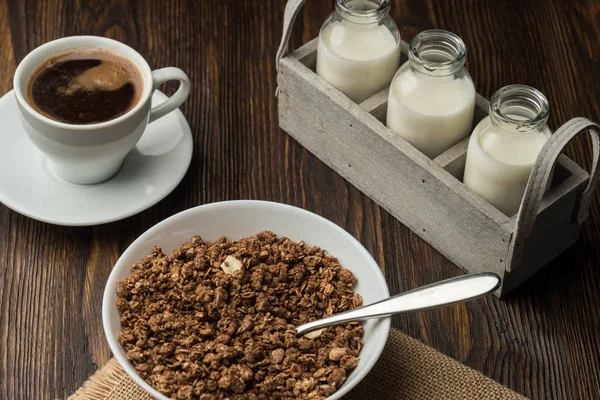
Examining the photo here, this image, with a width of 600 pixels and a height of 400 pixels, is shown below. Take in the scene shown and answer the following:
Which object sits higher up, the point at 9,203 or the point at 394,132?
the point at 394,132

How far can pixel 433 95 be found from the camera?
1.48 metres

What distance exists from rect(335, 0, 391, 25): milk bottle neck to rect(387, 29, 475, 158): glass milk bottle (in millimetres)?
78

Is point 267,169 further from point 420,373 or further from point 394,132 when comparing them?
point 420,373

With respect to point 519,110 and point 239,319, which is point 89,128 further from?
point 519,110

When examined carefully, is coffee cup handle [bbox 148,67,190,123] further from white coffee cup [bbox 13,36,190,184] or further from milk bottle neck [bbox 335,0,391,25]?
milk bottle neck [bbox 335,0,391,25]

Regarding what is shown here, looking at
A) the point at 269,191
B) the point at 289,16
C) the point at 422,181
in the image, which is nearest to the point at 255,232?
the point at 269,191

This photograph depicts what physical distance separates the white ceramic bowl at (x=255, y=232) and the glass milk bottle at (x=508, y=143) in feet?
0.73

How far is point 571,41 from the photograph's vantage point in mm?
1912

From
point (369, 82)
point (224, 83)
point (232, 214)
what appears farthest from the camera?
point (224, 83)

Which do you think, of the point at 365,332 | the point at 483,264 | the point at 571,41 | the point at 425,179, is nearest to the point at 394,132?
the point at 425,179

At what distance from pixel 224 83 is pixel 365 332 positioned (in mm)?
690

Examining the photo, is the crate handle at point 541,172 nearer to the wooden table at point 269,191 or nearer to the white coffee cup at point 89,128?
the wooden table at point 269,191

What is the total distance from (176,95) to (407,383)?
2.12ft

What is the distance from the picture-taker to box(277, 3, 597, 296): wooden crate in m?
1.43
